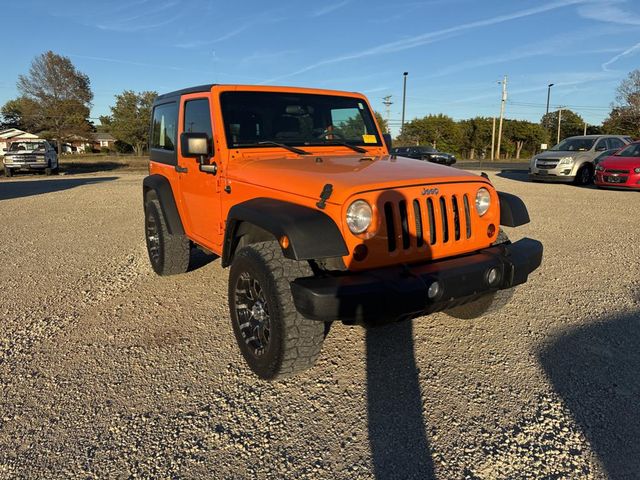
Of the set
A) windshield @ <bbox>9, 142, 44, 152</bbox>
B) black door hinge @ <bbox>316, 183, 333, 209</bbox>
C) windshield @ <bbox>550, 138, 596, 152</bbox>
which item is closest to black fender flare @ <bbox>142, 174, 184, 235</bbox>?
black door hinge @ <bbox>316, 183, 333, 209</bbox>

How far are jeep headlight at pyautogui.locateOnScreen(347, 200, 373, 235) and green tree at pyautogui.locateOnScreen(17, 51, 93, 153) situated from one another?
56464 millimetres

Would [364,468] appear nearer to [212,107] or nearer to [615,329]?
[615,329]

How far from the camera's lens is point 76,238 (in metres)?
7.39

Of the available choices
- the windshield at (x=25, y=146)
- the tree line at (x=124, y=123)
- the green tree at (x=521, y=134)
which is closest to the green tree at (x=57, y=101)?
the tree line at (x=124, y=123)

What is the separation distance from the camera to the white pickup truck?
68.1 ft

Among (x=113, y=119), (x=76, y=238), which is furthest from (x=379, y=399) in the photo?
(x=113, y=119)

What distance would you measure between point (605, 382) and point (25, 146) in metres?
24.3

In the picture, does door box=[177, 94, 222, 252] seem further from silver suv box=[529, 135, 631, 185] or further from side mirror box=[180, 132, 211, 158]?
silver suv box=[529, 135, 631, 185]

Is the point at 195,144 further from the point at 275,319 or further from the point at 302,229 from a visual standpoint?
the point at 275,319

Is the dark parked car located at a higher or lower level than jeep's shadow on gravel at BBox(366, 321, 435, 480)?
higher

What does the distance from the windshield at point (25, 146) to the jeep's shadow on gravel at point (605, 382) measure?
23734 millimetres

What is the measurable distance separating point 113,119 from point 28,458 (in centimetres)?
6062

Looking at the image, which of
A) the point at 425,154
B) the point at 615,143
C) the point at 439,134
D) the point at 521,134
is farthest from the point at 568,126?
the point at 615,143

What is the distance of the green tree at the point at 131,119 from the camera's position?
54125 millimetres
